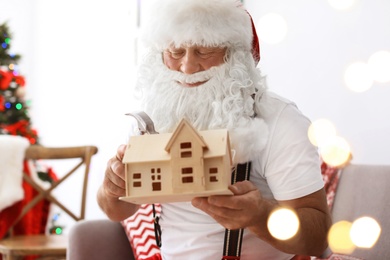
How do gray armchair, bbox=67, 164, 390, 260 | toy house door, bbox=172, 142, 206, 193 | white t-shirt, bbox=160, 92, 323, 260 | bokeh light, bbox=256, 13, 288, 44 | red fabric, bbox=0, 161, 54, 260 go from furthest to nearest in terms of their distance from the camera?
red fabric, bbox=0, 161, 54, 260, bokeh light, bbox=256, 13, 288, 44, gray armchair, bbox=67, 164, 390, 260, white t-shirt, bbox=160, 92, 323, 260, toy house door, bbox=172, 142, 206, 193

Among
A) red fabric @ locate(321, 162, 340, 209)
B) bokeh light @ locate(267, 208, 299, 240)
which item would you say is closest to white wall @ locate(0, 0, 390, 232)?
red fabric @ locate(321, 162, 340, 209)

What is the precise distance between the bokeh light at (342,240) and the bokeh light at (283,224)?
757 mm

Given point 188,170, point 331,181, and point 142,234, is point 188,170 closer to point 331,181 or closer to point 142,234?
point 142,234

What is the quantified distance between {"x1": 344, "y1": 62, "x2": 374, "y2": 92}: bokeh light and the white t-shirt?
3.30ft

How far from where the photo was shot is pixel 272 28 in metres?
2.77

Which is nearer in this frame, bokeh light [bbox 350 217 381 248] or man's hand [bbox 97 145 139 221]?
man's hand [bbox 97 145 139 221]

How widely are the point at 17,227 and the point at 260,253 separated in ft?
6.58

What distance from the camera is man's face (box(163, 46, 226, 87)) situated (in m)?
1.33

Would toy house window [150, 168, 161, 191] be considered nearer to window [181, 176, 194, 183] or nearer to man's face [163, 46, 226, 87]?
A: window [181, 176, 194, 183]

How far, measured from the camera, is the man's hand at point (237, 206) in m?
1.06

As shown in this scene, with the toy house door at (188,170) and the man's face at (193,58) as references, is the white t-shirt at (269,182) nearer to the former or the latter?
the man's face at (193,58)

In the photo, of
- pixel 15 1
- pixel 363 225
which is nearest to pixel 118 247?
pixel 363 225

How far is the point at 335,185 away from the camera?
2.14 metres

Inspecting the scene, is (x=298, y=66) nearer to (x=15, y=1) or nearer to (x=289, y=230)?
Answer: (x=289, y=230)
